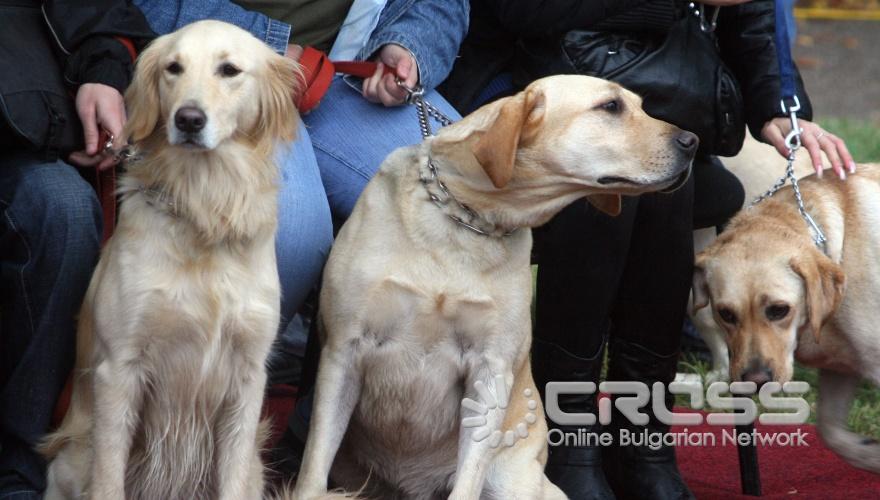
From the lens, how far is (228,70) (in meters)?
2.85

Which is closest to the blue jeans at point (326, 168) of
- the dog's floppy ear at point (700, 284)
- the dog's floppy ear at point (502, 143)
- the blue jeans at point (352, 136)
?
the blue jeans at point (352, 136)

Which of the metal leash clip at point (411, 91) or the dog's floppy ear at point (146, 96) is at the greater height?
the dog's floppy ear at point (146, 96)

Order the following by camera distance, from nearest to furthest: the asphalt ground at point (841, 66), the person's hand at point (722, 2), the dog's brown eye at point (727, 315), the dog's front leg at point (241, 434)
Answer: the dog's front leg at point (241, 434) → the person's hand at point (722, 2) → the dog's brown eye at point (727, 315) → the asphalt ground at point (841, 66)

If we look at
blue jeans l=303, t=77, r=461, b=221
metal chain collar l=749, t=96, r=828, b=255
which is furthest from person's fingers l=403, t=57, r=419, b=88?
metal chain collar l=749, t=96, r=828, b=255

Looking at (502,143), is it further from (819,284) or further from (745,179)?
(745,179)

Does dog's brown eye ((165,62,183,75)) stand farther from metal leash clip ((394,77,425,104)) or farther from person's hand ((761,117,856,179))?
person's hand ((761,117,856,179))

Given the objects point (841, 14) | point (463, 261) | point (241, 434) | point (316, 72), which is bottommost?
point (841, 14)

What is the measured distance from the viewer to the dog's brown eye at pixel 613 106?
311 centimetres

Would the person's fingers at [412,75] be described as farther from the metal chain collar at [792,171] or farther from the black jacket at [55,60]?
the metal chain collar at [792,171]

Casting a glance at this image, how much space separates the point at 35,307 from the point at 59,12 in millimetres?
731

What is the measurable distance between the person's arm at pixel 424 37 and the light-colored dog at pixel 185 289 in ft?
1.79

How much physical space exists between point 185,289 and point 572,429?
4.02 feet

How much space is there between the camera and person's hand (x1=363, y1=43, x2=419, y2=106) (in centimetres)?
346

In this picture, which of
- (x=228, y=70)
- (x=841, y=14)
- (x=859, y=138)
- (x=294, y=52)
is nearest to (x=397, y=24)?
(x=294, y=52)
